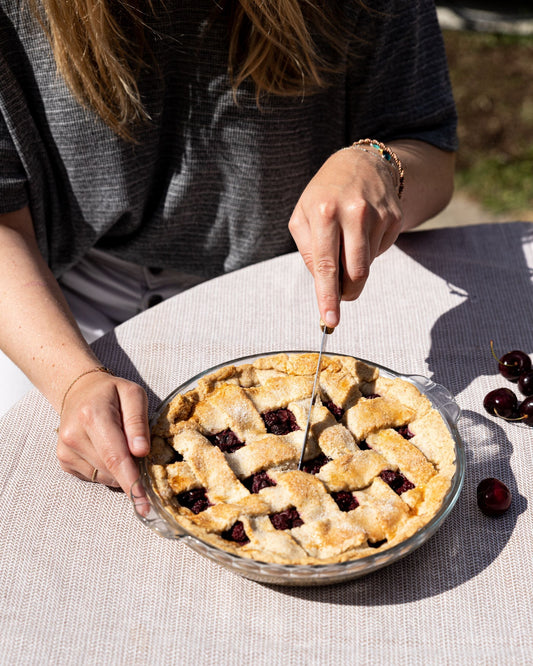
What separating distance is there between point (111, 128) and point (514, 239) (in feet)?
2.97

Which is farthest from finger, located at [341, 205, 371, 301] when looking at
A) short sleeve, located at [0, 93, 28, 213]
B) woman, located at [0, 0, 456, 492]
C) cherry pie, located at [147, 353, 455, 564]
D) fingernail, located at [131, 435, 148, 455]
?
short sleeve, located at [0, 93, 28, 213]

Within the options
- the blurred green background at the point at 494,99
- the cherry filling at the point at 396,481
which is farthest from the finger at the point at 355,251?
the blurred green background at the point at 494,99

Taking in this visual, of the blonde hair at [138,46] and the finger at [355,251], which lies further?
the blonde hair at [138,46]

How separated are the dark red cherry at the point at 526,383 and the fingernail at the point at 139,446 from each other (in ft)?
2.12

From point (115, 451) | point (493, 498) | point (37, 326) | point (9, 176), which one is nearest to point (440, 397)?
point (493, 498)

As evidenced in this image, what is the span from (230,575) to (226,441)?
0.21 meters

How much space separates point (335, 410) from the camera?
110cm

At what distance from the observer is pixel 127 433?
951 millimetres

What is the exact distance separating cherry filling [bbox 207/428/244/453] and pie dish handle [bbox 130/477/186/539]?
0.15 m

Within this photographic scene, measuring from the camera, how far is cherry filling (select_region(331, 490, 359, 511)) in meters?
0.95

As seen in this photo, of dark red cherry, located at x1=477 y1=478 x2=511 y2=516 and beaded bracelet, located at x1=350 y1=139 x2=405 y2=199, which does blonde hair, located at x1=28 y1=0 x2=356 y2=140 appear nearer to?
beaded bracelet, located at x1=350 y1=139 x2=405 y2=199

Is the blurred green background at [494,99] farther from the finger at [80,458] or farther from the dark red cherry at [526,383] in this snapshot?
the finger at [80,458]

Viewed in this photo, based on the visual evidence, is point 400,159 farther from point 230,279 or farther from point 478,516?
point 478,516

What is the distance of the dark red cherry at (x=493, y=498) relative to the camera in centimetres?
95
